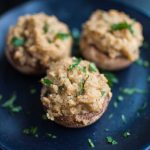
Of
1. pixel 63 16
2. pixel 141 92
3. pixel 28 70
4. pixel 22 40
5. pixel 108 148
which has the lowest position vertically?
pixel 108 148

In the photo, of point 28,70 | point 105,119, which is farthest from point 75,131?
point 28,70

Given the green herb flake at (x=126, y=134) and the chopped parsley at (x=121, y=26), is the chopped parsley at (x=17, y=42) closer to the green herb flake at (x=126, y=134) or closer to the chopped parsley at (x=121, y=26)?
the chopped parsley at (x=121, y=26)

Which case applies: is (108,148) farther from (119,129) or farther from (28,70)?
(28,70)

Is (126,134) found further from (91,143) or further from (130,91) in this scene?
A: (130,91)

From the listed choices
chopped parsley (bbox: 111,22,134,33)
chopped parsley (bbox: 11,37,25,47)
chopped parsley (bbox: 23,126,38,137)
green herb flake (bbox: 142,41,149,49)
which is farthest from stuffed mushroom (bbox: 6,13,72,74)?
green herb flake (bbox: 142,41,149,49)

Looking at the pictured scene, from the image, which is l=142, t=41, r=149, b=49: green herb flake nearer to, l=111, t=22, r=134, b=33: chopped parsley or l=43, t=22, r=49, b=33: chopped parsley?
l=111, t=22, r=134, b=33: chopped parsley

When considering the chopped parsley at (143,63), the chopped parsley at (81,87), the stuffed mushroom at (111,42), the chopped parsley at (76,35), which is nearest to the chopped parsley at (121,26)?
the stuffed mushroom at (111,42)

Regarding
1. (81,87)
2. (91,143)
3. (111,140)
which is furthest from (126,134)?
(81,87)
